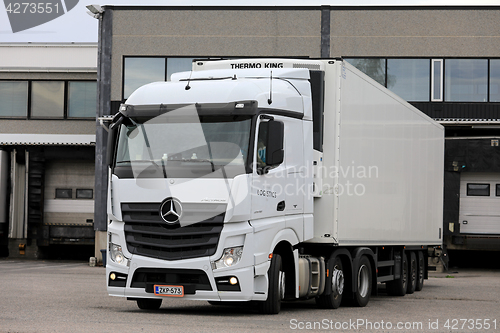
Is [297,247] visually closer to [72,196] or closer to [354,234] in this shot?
[354,234]

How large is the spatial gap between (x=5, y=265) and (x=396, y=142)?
52.7ft

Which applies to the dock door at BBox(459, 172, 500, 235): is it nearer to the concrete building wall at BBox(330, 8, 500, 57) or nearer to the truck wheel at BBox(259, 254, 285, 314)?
the concrete building wall at BBox(330, 8, 500, 57)

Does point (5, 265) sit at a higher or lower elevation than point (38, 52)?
lower

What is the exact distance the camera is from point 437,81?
26000mm

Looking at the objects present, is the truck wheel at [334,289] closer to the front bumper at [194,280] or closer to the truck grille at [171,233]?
the front bumper at [194,280]

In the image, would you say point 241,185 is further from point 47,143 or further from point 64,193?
point 64,193

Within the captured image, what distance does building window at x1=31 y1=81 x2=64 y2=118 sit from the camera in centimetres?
2955

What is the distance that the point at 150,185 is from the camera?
34.6 feet

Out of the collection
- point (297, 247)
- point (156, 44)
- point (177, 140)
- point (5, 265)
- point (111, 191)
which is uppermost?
point (156, 44)

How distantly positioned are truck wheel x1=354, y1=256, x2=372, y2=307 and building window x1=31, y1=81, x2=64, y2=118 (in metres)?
18.5

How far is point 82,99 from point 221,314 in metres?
19.6

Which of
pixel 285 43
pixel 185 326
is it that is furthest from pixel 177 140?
pixel 285 43

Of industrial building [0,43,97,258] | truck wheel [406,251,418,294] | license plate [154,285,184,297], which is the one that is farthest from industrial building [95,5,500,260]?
license plate [154,285,184,297]

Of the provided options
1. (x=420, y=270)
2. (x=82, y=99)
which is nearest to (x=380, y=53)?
(x=420, y=270)
